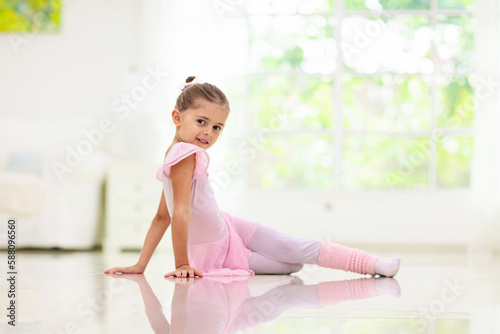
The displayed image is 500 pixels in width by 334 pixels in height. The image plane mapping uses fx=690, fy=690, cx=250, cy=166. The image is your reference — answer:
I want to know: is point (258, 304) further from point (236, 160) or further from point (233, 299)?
point (236, 160)

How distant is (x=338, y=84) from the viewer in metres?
4.18

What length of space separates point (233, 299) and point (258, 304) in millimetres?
80

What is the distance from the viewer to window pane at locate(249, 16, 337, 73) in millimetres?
4238

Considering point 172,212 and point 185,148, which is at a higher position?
point 185,148

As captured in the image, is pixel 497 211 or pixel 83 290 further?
pixel 497 211

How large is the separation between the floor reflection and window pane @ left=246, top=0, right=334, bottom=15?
2529mm

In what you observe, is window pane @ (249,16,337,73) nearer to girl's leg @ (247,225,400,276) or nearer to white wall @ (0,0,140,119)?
white wall @ (0,0,140,119)

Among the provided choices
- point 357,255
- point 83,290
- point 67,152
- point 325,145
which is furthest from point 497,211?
point 83,290

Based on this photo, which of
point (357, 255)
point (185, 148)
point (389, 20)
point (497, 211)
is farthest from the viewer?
point (389, 20)

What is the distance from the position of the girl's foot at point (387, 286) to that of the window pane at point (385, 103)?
223cm

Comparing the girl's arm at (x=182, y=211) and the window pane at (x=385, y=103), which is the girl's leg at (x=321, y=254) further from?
the window pane at (x=385, y=103)

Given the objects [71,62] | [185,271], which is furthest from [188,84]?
[71,62]

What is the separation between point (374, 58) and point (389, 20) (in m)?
0.25

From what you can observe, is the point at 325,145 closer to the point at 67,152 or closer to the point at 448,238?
the point at 448,238
